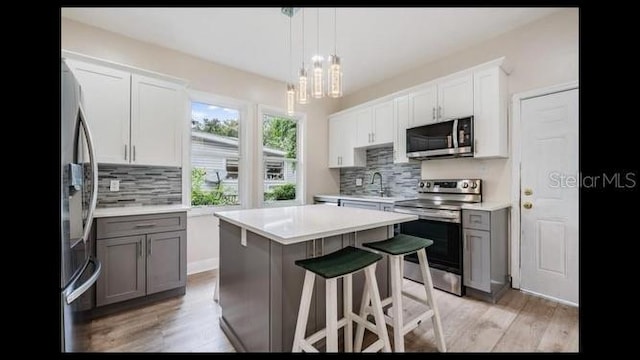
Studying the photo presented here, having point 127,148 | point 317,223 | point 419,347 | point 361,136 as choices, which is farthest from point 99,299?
point 361,136

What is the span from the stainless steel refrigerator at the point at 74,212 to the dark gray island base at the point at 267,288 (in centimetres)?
80

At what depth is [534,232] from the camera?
8.65 ft

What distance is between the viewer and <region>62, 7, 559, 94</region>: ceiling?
8.08 ft

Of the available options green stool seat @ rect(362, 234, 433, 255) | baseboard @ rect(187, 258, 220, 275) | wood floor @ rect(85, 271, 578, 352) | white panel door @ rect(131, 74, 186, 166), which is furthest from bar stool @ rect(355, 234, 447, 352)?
white panel door @ rect(131, 74, 186, 166)

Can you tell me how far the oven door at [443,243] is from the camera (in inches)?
103

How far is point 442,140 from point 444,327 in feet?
6.25

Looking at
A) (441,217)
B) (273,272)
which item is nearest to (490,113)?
(441,217)

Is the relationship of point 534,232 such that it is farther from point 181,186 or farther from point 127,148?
point 127,148

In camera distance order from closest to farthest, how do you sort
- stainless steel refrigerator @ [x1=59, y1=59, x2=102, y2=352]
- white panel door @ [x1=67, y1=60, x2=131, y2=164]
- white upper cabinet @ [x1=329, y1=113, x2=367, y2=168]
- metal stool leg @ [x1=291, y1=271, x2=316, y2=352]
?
1. stainless steel refrigerator @ [x1=59, y1=59, x2=102, y2=352]
2. metal stool leg @ [x1=291, y1=271, x2=316, y2=352]
3. white panel door @ [x1=67, y1=60, x2=131, y2=164]
4. white upper cabinet @ [x1=329, y1=113, x2=367, y2=168]

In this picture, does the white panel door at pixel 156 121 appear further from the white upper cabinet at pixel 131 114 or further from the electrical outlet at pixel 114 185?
the electrical outlet at pixel 114 185

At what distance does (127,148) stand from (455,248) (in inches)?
132

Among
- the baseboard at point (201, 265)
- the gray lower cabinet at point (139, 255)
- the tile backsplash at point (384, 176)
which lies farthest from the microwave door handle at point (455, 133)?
the baseboard at point (201, 265)

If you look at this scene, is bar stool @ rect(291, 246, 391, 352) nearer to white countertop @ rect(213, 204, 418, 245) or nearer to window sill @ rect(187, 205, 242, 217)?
white countertop @ rect(213, 204, 418, 245)

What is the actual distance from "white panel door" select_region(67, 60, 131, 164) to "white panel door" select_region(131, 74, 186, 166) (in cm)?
6
